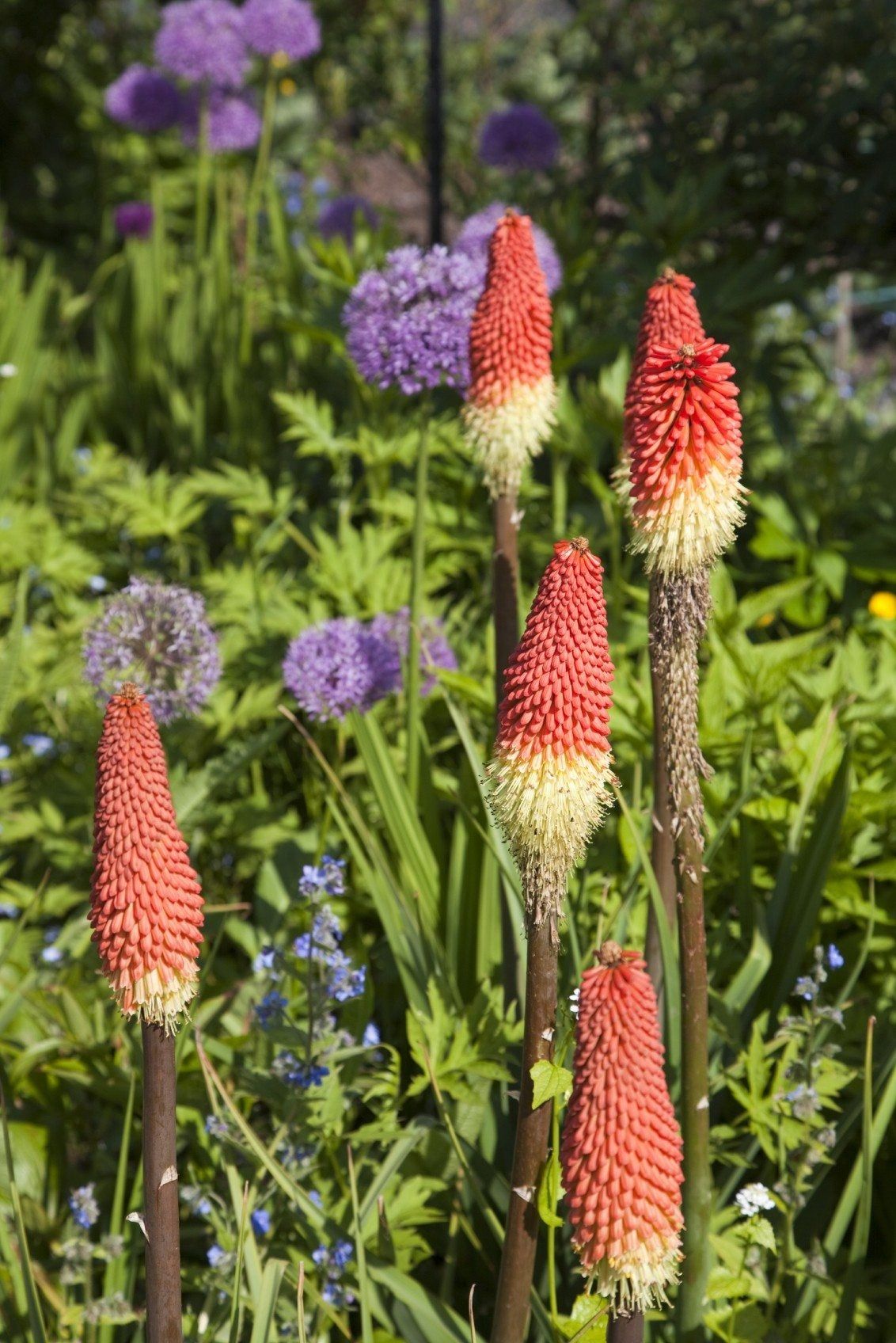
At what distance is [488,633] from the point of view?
3.18 metres

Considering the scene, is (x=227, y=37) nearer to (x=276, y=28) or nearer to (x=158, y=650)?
(x=276, y=28)

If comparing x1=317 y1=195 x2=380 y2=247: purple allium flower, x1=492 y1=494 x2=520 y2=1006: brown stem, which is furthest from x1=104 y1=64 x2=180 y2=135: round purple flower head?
x1=492 y1=494 x2=520 y2=1006: brown stem

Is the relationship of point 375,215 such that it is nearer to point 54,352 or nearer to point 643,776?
point 54,352

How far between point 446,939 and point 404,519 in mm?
1604

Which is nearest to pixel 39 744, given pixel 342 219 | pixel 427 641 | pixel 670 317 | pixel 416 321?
pixel 427 641

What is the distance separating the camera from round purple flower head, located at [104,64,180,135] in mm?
5375

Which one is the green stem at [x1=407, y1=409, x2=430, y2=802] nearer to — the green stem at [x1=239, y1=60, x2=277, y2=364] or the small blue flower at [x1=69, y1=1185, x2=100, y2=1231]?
the small blue flower at [x1=69, y1=1185, x2=100, y2=1231]

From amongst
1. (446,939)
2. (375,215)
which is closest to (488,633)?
(446,939)

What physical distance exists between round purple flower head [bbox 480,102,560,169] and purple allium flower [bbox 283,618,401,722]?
2.72 meters

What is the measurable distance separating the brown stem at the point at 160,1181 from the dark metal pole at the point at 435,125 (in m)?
3.43

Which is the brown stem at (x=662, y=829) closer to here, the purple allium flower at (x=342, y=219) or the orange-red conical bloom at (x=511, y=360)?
the orange-red conical bloom at (x=511, y=360)

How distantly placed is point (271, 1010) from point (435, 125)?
131 inches

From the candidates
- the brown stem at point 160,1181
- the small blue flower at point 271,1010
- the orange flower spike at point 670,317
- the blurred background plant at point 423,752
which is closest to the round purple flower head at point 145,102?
the blurred background plant at point 423,752

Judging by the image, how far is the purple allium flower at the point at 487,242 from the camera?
358cm
